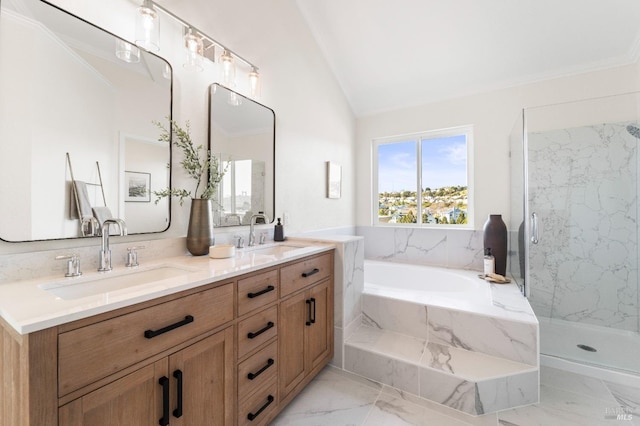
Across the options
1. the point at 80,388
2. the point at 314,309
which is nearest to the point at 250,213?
the point at 314,309

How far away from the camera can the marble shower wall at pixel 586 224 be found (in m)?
2.38

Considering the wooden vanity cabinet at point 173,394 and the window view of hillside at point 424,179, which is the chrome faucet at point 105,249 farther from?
the window view of hillside at point 424,179

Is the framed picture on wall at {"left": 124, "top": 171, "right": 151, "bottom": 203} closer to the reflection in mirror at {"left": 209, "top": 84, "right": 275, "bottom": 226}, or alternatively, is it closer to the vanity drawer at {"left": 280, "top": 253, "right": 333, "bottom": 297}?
the reflection in mirror at {"left": 209, "top": 84, "right": 275, "bottom": 226}

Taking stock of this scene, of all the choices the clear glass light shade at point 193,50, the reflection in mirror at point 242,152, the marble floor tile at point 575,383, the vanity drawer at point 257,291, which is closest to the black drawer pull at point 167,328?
the vanity drawer at point 257,291

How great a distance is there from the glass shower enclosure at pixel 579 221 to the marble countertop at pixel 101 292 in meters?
2.36

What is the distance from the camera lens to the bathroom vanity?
0.69 metres

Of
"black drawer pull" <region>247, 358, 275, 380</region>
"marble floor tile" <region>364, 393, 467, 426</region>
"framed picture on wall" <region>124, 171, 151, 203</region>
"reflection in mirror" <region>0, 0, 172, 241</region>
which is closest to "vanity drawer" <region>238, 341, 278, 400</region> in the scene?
"black drawer pull" <region>247, 358, 275, 380</region>

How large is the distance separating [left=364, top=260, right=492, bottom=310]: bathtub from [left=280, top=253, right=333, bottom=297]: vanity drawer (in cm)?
63

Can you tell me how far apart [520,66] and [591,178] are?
126cm

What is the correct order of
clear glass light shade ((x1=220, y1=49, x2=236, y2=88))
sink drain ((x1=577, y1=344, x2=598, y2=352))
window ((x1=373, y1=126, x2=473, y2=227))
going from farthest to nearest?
window ((x1=373, y1=126, x2=473, y2=227)) → sink drain ((x1=577, y1=344, x2=598, y2=352)) → clear glass light shade ((x1=220, y1=49, x2=236, y2=88))

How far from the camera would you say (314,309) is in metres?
1.77

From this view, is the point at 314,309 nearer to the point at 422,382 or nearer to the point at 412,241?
the point at 422,382

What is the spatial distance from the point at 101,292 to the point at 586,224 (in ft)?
12.1

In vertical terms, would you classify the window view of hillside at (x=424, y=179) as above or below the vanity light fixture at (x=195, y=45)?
below
